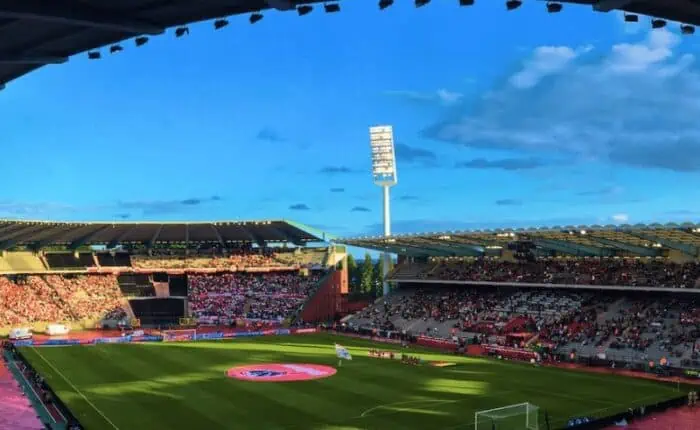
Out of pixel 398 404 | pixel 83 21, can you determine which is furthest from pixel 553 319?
pixel 83 21

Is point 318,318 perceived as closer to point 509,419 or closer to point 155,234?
point 155,234

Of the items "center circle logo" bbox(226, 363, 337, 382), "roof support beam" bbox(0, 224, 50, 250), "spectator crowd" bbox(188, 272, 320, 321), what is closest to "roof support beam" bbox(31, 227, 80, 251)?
"roof support beam" bbox(0, 224, 50, 250)

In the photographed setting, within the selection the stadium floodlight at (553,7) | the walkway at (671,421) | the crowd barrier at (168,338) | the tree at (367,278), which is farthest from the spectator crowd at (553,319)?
the tree at (367,278)

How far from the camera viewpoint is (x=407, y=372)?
44438 millimetres

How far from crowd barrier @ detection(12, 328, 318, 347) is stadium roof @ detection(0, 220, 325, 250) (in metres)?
19.8

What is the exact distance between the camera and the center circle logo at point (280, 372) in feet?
139

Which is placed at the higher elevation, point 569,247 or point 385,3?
point 385,3

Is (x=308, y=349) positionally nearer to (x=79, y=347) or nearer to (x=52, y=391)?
(x=79, y=347)

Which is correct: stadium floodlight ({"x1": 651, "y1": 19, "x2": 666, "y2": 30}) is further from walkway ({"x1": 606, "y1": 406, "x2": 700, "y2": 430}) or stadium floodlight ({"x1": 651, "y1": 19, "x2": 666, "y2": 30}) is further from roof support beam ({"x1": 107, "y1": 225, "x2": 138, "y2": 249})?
roof support beam ({"x1": 107, "y1": 225, "x2": 138, "y2": 249})

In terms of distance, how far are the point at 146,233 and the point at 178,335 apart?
81.5 feet

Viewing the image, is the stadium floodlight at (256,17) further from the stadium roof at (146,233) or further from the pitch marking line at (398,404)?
the stadium roof at (146,233)

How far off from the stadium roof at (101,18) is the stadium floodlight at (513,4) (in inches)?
42.6

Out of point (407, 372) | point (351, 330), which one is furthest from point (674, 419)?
point (351, 330)

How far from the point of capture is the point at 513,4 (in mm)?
12453
